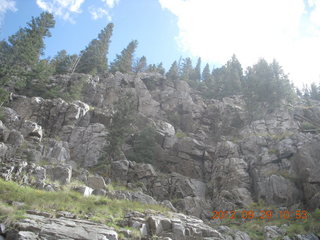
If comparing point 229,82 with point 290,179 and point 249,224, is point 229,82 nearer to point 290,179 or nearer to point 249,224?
point 290,179

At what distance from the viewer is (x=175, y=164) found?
31.9m

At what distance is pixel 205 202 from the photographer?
2516cm

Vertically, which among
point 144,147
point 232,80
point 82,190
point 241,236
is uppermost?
point 232,80

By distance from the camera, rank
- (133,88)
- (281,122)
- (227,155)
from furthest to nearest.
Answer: (133,88) < (281,122) < (227,155)

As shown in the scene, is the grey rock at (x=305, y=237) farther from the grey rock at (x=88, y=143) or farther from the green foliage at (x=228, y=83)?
the green foliage at (x=228, y=83)

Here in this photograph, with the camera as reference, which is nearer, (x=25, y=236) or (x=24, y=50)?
(x=25, y=236)

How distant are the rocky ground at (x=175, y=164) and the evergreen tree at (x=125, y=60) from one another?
14.5 m

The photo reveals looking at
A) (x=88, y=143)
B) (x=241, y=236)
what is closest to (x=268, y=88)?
(x=88, y=143)

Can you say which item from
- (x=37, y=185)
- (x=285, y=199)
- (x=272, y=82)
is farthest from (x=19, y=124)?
(x=272, y=82)

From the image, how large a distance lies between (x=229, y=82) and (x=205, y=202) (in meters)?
37.3

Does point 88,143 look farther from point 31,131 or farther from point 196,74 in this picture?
point 196,74
